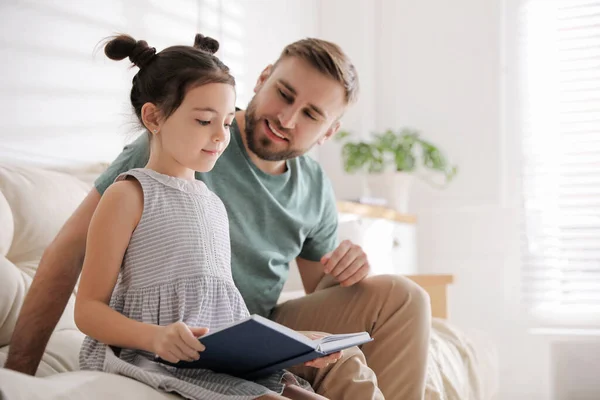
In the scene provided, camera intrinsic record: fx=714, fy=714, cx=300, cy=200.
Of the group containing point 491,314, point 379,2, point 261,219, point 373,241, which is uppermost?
point 379,2

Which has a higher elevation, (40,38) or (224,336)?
(40,38)

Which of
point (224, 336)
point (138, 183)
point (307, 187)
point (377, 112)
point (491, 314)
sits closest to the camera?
point (224, 336)

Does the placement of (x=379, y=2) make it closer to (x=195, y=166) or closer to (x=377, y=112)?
(x=377, y=112)

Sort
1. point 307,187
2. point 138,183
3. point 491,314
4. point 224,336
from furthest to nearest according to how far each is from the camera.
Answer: point 491,314 → point 307,187 → point 138,183 → point 224,336

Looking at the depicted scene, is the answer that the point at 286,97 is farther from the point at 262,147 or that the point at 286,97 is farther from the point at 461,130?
the point at 461,130

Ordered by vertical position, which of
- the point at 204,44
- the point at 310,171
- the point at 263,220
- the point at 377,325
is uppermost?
the point at 204,44

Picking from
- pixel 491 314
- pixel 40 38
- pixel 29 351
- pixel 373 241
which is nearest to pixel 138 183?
pixel 29 351

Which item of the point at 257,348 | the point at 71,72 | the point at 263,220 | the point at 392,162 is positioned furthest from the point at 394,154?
the point at 257,348

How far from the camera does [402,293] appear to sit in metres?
1.46

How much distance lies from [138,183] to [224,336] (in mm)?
334

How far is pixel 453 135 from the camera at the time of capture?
12.1ft

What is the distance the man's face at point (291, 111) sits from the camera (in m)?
1.56

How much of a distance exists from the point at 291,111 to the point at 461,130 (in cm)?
224

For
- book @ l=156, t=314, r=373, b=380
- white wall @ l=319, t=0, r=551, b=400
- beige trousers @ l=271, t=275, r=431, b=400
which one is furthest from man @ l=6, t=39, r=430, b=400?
white wall @ l=319, t=0, r=551, b=400
